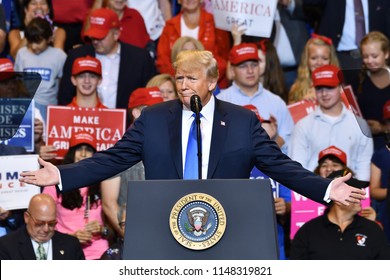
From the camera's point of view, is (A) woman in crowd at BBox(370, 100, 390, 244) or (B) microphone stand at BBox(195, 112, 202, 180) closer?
(B) microphone stand at BBox(195, 112, 202, 180)

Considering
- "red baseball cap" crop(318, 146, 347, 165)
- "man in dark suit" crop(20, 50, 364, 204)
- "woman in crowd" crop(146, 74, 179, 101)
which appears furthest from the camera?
"woman in crowd" crop(146, 74, 179, 101)

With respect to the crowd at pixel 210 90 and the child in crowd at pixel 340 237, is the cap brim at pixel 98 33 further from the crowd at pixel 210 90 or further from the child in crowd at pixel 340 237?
the child in crowd at pixel 340 237

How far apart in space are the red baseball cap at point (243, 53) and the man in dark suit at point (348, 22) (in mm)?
1290

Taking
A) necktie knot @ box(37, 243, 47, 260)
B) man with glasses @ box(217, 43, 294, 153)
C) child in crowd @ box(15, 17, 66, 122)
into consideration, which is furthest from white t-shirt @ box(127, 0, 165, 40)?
necktie knot @ box(37, 243, 47, 260)

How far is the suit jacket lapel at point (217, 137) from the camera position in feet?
16.9

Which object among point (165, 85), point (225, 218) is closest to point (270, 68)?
point (165, 85)

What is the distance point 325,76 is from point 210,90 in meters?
3.68

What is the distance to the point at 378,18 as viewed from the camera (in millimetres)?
10234

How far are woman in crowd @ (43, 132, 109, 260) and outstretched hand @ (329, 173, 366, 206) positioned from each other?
10.4 feet

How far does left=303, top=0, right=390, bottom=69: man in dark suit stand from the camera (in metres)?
10.2

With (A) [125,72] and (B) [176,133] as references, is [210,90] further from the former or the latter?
(A) [125,72]

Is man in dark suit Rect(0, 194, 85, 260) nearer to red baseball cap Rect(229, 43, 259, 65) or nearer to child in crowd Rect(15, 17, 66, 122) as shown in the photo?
child in crowd Rect(15, 17, 66, 122)
